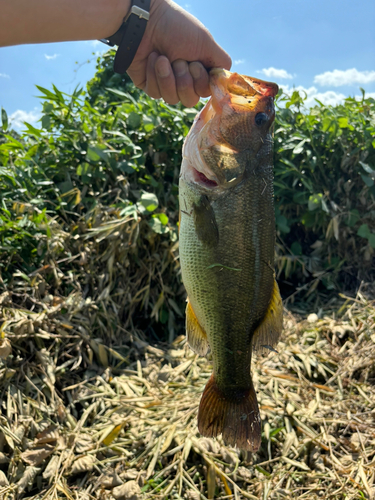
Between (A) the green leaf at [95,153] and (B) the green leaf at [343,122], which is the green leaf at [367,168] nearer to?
(B) the green leaf at [343,122]

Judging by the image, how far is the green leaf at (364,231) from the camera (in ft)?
12.2

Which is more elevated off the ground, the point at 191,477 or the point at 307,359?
the point at 307,359

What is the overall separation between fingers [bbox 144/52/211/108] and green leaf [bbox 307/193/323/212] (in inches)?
91.0

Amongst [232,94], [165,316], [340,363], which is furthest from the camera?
[165,316]

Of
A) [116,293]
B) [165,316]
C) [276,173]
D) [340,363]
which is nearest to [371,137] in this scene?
[276,173]

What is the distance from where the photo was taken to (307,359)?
2.76 meters

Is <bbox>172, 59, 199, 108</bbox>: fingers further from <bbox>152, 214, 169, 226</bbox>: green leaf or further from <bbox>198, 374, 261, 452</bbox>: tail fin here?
<bbox>152, 214, 169, 226</bbox>: green leaf

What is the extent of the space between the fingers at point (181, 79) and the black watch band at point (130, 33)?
148 mm

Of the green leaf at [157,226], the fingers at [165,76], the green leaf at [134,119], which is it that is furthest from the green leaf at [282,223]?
the fingers at [165,76]

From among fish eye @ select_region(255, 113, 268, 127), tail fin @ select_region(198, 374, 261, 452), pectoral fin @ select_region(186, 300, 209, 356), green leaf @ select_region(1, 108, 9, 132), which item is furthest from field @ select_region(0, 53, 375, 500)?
fish eye @ select_region(255, 113, 268, 127)

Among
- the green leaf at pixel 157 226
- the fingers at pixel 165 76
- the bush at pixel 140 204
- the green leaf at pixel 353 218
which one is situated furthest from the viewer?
the green leaf at pixel 353 218

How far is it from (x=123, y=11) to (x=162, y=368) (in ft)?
7.41

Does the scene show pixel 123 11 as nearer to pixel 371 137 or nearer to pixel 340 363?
pixel 340 363

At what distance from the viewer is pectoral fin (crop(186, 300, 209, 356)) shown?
4.76ft
